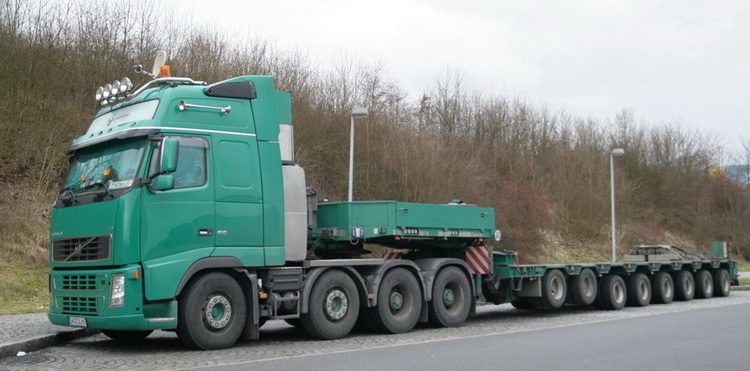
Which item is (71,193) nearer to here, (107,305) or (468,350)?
(107,305)

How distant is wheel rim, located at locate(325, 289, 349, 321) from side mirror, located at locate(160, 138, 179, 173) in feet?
10.9

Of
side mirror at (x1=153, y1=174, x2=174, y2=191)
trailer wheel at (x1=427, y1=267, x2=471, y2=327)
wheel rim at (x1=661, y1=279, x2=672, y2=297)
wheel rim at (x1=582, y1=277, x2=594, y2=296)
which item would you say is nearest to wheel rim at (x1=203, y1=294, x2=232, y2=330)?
side mirror at (x1=153, y1=174, x2=174, y2=191)

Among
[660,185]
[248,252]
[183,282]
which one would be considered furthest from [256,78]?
[660,185]

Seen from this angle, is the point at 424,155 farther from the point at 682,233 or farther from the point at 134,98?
the point at 682,233

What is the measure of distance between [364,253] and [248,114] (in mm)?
3743

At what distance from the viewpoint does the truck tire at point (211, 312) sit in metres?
9.62

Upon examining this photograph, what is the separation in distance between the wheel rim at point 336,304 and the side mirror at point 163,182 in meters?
3.21

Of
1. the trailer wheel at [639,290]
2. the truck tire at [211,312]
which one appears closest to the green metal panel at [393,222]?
the truck tire at [211,312]

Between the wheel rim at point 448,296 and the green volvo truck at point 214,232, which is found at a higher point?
the green volvo truck at point 214,232

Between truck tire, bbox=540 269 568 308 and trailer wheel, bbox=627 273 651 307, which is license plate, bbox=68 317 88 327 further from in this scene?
trailer wheel, bbox=627 273 651 307

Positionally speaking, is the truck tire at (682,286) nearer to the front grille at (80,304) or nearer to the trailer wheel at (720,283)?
the trailer wheel at (720,283)

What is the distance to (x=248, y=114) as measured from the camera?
10.7 metres

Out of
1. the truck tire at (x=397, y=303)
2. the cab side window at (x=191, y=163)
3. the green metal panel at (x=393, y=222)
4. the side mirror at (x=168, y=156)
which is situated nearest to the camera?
the side mirror at (x=168, y=156)

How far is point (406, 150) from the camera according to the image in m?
27.5
